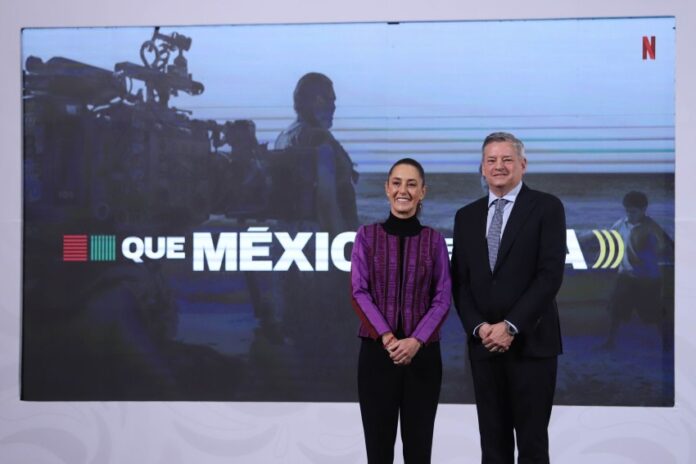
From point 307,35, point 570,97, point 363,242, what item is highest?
point 307,35

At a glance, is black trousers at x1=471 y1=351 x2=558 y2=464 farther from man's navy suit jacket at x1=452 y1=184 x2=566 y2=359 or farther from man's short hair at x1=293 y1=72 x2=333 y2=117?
man's short hair at x1=293 y1=72 x2=333 y2=117

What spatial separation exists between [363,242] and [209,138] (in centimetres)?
150

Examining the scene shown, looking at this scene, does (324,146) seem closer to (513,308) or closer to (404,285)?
(404,285)

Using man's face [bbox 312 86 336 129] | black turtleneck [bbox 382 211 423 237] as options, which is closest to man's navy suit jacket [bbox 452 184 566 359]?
black turtleneck [bbox 382 211 423 237]

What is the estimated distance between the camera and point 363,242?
3.15 metres

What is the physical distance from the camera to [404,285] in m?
3.07

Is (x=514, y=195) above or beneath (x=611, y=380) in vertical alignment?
above

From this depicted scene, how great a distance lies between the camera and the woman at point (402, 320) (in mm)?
3037

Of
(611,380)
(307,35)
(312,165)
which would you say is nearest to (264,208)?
(312,165)

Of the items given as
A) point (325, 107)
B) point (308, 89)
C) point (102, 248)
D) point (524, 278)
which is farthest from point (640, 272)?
point (102, 248)

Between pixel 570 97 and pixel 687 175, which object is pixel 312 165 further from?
pixel 687 175

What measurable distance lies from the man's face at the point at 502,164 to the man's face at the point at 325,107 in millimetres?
1413

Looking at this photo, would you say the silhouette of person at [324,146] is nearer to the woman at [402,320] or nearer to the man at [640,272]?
the woman at [402,320]

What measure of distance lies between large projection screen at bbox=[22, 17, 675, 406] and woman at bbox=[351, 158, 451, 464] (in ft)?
3.77
